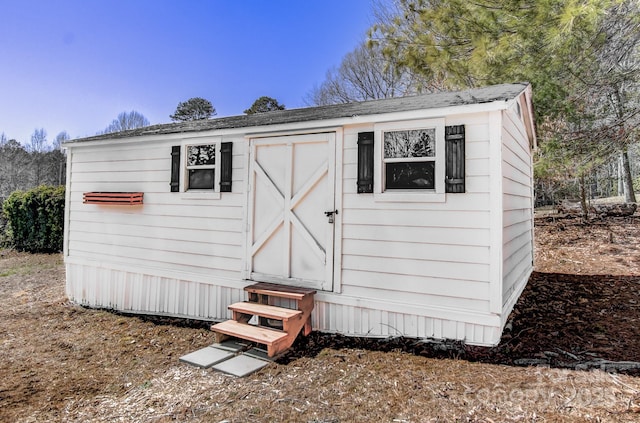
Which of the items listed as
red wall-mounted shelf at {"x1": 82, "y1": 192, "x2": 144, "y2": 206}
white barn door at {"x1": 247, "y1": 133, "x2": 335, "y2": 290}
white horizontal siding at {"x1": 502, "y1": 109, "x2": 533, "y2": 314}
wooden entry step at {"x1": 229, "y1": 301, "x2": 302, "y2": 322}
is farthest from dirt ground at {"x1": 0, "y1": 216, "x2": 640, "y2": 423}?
red wall-mounted shelf at {"x1": 82, "y1": 192, "x2": 144, "y2": 206}

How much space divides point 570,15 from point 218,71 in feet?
49.8

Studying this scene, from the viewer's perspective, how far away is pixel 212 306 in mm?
4746

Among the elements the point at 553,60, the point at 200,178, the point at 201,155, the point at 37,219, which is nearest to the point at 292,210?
the point at 200,178

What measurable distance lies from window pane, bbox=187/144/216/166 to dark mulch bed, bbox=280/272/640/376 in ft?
9.16

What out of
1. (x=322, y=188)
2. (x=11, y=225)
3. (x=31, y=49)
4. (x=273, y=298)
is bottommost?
(x=273, y=298)

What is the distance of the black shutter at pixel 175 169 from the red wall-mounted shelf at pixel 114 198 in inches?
26.9

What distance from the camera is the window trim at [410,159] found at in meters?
3.49

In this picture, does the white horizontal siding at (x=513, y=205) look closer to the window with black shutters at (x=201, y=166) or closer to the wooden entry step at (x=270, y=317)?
the wooden entry step at (x=270, y=317)

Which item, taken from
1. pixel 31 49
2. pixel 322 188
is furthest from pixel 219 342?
pixel 31 49

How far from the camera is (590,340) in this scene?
3543 millimetres

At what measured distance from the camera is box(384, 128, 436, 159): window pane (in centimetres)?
360

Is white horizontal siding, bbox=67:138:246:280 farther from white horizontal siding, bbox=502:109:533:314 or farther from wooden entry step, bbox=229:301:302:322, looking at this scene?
white horizontal siding, bbox=502:109:533:314

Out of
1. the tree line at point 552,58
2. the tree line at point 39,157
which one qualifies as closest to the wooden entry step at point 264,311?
the tree line at point 552,58

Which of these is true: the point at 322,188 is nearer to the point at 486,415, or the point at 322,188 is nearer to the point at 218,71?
the point at 486,415
